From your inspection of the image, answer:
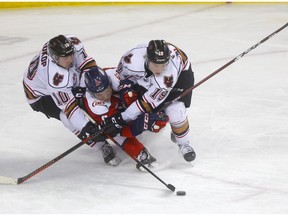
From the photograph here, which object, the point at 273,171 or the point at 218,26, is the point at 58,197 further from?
the point at 218,26

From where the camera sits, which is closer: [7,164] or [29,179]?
[29,179]

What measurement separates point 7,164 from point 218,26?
336 cm

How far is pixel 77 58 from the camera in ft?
11.5

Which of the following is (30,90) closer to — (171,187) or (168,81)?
(168,81)

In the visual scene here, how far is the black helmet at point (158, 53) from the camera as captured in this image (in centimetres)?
304

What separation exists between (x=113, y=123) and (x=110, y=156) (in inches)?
9.6

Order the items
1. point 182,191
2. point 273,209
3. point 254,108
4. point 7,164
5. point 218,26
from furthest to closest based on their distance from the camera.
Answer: point 218,26
point 254,108
point 7,164
point 182,191
point 273,209

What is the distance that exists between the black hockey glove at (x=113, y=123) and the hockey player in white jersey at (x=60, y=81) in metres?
0.06

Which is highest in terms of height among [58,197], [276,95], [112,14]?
[58,197]

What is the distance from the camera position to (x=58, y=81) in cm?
323

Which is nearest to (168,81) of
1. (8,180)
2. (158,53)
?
(158,53)

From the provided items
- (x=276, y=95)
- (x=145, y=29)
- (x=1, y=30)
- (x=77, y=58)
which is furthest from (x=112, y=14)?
(x=77, y=58)

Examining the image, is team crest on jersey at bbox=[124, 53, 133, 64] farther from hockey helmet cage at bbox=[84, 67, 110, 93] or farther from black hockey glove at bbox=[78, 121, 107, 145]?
black hockey glove at bbox=[78, 121, 107, 145]

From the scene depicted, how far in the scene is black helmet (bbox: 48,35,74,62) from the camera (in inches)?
124
